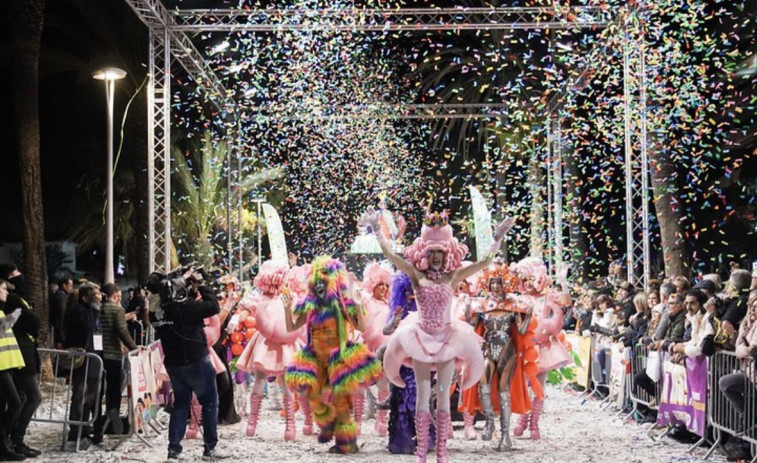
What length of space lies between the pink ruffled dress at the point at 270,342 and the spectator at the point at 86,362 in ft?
5.38

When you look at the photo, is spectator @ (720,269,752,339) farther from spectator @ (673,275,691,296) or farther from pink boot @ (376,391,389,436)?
pink boot @ (376,391,389,436)

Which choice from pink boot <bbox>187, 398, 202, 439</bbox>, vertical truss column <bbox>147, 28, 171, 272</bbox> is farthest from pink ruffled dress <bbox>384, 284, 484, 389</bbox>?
vertical truss column <bbox>147, 28, 171, 272</bbox>

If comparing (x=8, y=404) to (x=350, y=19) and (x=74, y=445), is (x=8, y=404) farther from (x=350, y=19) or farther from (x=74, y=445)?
(x=350, y=19)

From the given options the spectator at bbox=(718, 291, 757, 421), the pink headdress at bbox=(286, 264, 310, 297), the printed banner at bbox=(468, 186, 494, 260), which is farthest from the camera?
the printed banner at bbox=(468, 186, 494, 260)

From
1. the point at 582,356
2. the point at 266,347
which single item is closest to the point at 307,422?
the point at 266,347

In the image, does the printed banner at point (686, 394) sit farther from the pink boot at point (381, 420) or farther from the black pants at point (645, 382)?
the pink boot at point (381, 420)

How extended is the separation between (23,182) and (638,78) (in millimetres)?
Answer: 10095

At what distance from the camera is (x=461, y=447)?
1036 centimetres

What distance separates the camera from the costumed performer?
9.80 m

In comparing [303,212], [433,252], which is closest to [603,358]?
[433,252]

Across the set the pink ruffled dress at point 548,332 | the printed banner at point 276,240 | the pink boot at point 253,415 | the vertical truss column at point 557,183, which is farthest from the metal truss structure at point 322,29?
the pink boot at point 253,415

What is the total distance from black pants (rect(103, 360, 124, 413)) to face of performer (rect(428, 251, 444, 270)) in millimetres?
4224

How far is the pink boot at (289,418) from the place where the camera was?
10781 millimetres

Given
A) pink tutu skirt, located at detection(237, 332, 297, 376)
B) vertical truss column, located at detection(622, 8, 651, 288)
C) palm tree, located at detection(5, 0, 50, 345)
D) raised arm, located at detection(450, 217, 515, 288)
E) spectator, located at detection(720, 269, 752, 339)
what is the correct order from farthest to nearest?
palm tree, located at detection(5, 0, 50, 345), vertical truss column, located at detection(622, 8, 651, 288), pink tutu skirt, located at detection(237, 332, 297, 376), spectator, located at detection(720, 269, 752, 339), raised arm, located at detection(450, 217, 515, 288)
